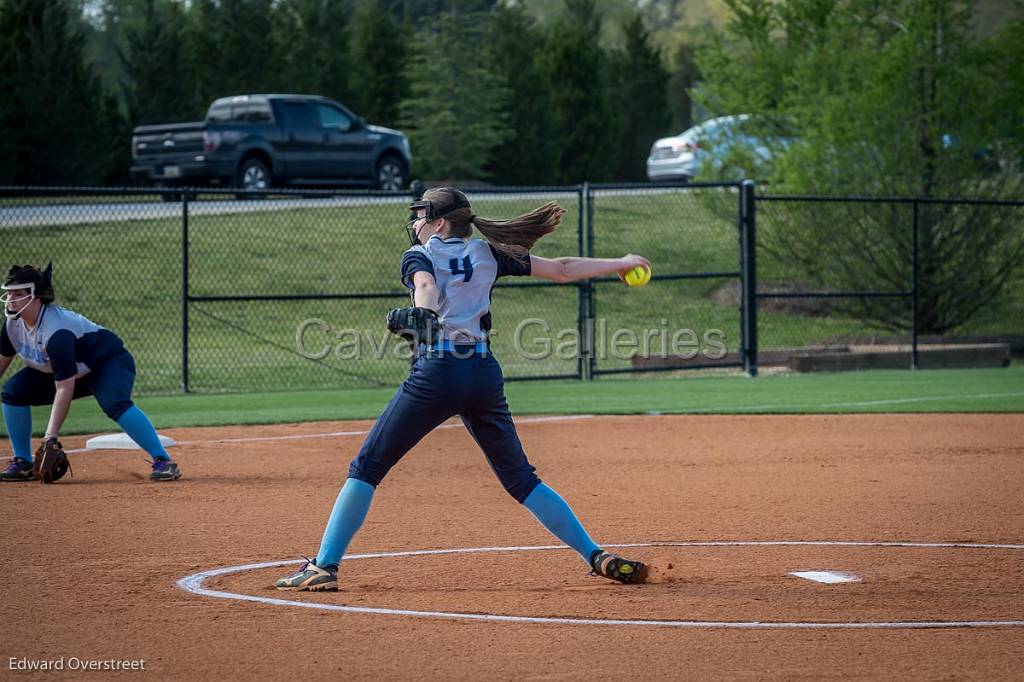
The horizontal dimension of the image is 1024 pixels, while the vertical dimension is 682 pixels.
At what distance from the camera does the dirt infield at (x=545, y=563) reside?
5336mm

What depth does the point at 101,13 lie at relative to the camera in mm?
61031

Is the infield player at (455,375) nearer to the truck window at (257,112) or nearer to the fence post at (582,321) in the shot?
the fence post at (582,321)

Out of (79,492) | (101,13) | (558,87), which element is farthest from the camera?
(101,13)

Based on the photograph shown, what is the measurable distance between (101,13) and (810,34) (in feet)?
144

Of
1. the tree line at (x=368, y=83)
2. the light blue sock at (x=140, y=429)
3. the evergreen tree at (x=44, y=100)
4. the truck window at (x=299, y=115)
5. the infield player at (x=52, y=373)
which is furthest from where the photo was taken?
the tree line at (x=368, y=83)

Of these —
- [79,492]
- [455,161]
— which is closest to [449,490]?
[79,492]

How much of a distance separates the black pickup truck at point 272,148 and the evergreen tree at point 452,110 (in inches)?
211

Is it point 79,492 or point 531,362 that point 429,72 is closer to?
point 531,362

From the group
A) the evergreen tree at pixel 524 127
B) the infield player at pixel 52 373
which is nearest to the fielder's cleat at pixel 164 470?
the infield player at pixel 52 373

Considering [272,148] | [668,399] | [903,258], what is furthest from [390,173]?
[668,399]

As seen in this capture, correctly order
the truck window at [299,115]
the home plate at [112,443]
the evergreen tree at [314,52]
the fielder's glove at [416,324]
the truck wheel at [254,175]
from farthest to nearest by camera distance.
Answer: the evergreen tree at [314,52] < the truck window at [299,115] < the truck wheel at [254,175] < the home plate at [112,443] < the fielder's glove at [416,324]

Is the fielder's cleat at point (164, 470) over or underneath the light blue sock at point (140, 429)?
underneath

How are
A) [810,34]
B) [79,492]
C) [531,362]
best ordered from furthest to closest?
[810,34]
[531,362]
[79,492]

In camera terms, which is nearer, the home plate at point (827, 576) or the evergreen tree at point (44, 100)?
the home plate at point (827, 576)
